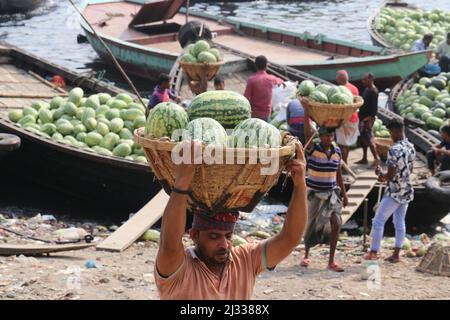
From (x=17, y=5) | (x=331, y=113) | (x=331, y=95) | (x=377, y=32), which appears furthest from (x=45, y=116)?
(x=17, y=5)

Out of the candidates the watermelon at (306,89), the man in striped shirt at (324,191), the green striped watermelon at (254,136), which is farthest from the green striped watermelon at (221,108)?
the watermelon at (306,89)

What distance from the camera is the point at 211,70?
37.2 ft

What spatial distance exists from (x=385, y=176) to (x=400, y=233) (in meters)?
0.75

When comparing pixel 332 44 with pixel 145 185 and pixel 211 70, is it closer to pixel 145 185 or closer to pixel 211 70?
pixel 211 70

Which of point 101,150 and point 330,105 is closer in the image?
point 330,105

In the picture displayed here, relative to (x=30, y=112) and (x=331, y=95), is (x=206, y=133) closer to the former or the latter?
(x=331, y=95)

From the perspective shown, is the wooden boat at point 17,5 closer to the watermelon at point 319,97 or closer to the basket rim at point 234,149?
the watermelon at point 319,97

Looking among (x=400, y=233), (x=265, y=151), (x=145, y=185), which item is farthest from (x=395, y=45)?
(x=265, y=151)

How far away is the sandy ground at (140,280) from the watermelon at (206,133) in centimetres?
320

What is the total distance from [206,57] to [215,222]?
7734 millimetres

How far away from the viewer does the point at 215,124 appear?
3760mm

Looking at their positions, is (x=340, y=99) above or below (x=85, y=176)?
above
